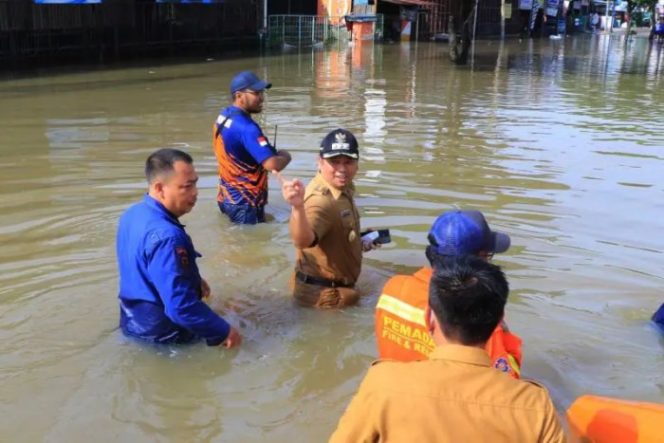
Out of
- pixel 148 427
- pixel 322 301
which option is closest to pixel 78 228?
pixel 322 301

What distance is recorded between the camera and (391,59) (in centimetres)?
2706

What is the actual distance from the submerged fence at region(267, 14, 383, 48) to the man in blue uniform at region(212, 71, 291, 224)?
26.4 meters

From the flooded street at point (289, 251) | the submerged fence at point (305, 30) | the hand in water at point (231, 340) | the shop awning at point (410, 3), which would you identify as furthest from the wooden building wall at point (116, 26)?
the hand in water at point (231, 340)

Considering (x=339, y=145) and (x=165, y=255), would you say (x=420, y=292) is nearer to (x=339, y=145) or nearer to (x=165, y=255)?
(x=165, y=255)

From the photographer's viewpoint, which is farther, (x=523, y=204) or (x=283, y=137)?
(x=283, y=137)

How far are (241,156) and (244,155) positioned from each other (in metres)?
0.03

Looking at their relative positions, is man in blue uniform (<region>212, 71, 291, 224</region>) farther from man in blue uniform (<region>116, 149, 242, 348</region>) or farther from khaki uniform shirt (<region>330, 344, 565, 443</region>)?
khaki uniform shirt (<region>330, 344, 565, 443</region>)

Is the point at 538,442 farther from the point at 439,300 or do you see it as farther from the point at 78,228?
the point at 78,228

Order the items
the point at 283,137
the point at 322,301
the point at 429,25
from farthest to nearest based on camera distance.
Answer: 1. the point at 429,25
2. the point at 283,137
3. the point at 322,301

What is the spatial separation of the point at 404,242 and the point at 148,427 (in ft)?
11.8

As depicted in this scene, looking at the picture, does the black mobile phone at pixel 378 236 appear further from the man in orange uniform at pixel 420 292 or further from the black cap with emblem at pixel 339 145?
the man in orange uniform at pixel 420 292

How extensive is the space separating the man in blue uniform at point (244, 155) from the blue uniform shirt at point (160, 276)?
2296 mm

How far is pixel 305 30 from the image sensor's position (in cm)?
3388

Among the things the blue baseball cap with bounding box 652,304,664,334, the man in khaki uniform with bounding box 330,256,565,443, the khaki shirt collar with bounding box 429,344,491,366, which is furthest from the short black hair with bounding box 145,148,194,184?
the blue baseball cap with bounding box 652,304,664,334
